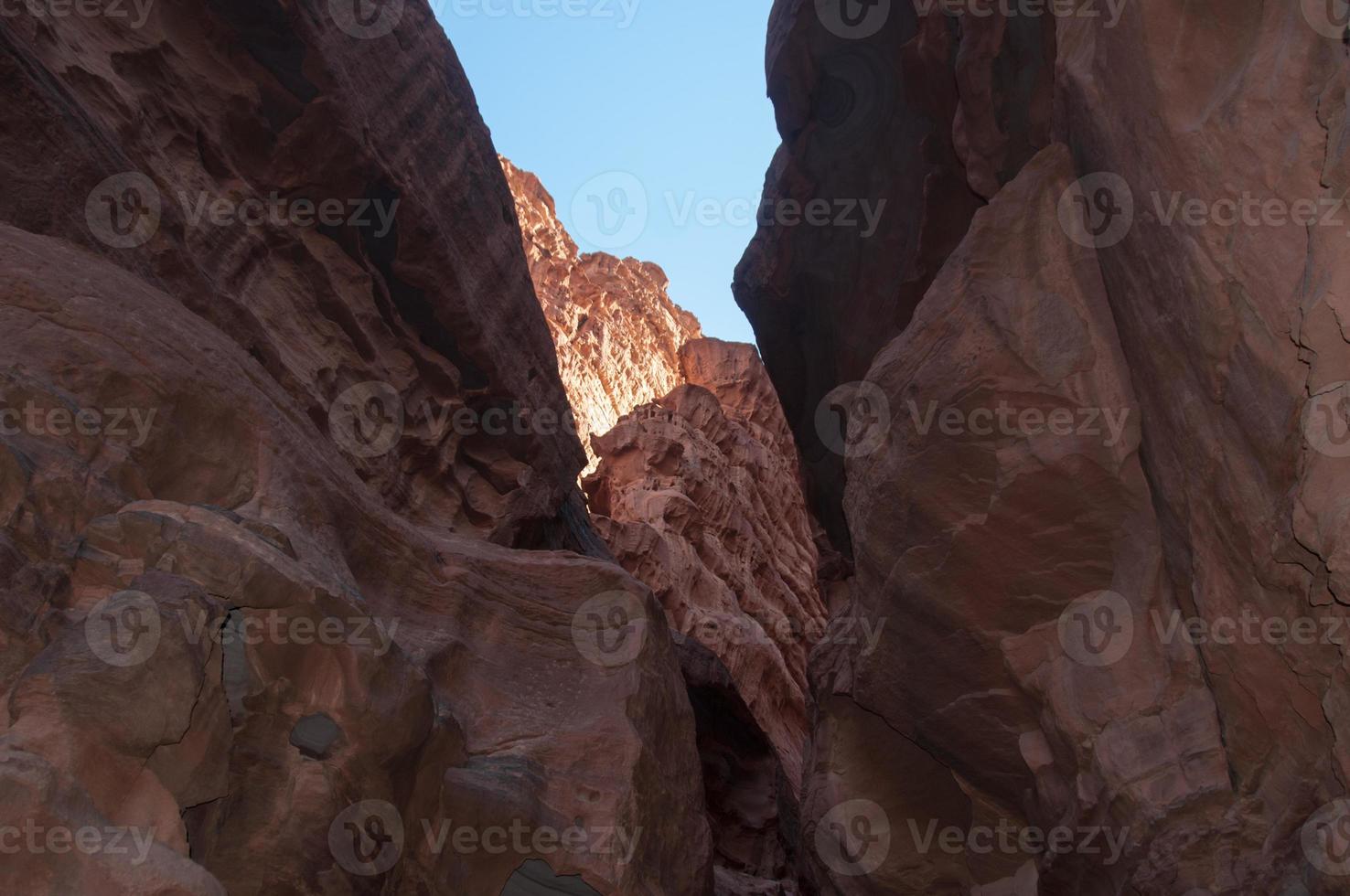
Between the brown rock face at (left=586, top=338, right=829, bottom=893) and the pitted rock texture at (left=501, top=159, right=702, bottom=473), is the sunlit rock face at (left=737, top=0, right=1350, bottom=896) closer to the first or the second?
the brown rock face at (left=586, top=338, right=829, bottom=893)

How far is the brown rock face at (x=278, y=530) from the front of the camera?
614 centimetres

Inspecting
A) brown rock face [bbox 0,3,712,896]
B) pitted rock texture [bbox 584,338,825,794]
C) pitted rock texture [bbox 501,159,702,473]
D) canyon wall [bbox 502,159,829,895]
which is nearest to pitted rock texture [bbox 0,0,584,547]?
brown rock face [bbox 0,3,712,896]

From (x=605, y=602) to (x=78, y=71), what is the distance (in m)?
8.28

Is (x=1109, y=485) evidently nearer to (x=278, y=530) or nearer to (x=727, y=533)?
(x=278, y=530)

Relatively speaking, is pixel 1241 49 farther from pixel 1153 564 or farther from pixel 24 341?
pixel 24 341

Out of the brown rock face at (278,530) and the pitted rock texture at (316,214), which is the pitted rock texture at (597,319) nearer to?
the pitted rock texture at (316,214)

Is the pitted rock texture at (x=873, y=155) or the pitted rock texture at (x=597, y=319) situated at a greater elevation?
the pitted rock texture at (x=597, y=319)

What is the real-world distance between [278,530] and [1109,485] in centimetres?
732

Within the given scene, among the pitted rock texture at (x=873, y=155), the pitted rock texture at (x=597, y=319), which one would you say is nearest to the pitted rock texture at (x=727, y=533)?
the pitted rock texture at (x=873, y=155)

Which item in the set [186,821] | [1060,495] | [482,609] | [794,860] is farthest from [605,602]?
[794,860]

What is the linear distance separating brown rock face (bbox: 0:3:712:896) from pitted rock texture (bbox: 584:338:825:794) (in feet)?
34.3

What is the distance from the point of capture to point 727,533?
1304 inches

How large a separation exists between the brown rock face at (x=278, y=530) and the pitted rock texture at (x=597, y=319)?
32.1m

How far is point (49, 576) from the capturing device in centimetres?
646
